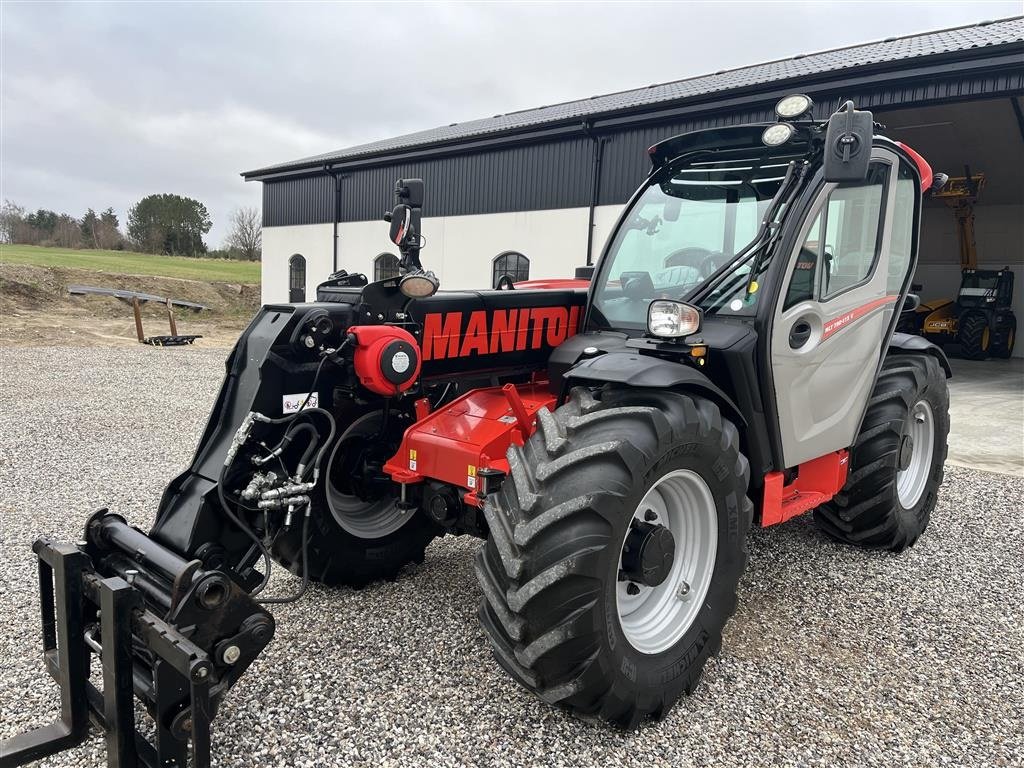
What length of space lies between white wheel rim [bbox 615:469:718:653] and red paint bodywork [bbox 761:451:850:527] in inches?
25.8

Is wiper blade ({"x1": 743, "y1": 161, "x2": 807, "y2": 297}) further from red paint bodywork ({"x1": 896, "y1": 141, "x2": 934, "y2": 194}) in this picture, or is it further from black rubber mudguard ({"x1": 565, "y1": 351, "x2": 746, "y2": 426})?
red paint bodywork ({"x1": 896, "y1": 141, "x2": 934, "y2": 194})

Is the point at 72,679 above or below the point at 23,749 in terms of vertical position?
above

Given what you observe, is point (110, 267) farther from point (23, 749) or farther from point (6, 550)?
point (23, 749)

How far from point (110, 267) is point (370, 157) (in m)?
20.1

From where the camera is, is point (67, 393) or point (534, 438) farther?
point (67, 393)

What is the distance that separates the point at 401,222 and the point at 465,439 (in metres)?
0.99

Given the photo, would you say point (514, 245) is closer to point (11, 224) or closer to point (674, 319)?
point (674, 319)

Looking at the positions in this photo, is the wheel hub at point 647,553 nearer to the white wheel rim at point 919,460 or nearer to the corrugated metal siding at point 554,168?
the white wheel rim at point 919,460

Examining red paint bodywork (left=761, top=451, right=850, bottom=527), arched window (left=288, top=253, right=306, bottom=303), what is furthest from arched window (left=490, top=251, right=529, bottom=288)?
red paint bodywork (left=761, top=451, right=850, bottom=527)

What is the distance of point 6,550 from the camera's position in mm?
4461

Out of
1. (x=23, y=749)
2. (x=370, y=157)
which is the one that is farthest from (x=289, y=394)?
(x=370, y=157)

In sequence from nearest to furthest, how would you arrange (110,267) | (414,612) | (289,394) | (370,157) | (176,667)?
(176,667)
(289,394)
(414,612)
(370,157)
(110,267)

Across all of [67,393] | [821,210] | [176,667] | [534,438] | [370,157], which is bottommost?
[67,393]

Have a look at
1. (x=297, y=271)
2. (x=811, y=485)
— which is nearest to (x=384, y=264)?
(x=297, y=271)
